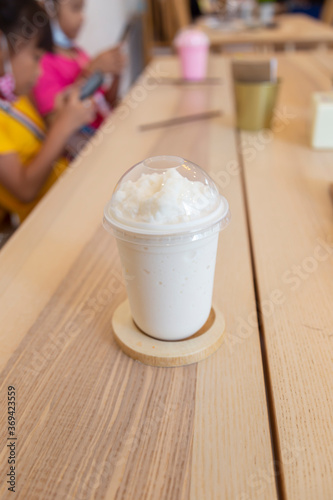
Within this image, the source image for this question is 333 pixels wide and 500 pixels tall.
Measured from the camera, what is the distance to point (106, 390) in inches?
17.4

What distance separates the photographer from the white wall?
3.42 metres

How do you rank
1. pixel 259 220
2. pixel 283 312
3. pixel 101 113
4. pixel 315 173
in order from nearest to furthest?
pixel 283 312, pixel 259 220, pixel 315 173, pixel 101 113

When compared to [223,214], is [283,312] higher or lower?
lower

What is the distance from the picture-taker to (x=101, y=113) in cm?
188

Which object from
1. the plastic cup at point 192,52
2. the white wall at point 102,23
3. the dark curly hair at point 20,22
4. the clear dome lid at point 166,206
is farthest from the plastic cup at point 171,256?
the white wall at point 102,23

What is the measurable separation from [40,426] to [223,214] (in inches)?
11.0

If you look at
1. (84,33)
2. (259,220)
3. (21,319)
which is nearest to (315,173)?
(259,220)

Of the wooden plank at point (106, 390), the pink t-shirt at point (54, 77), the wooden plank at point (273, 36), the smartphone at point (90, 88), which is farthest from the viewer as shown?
the wooden plank at point (273, 36)

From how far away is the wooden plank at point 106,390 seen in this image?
0.36 meters

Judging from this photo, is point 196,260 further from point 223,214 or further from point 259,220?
point 259,220

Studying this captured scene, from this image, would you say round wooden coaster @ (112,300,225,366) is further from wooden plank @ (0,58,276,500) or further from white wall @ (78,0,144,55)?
white wall @ (78,0,144,55)

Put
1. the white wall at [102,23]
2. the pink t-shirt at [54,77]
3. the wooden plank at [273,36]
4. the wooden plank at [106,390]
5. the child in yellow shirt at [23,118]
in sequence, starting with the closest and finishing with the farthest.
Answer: the wooden plank at [106,390] < the child in yellow shirt at [23,118] < the pink t-shirt at [54,77] < the wooden plank at [273,36] < the white wall at [102,23]

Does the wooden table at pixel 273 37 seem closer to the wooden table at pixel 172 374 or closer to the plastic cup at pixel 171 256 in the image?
the wooden table at pixel 172 374

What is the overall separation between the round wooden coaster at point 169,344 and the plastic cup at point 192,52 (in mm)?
1365
